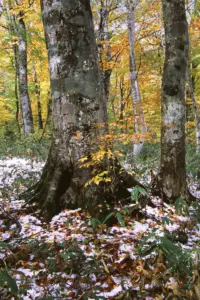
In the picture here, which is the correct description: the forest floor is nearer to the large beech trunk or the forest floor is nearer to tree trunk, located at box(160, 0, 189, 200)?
the large beech trunk

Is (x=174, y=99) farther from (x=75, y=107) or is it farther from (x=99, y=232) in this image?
(x=99, y=232)

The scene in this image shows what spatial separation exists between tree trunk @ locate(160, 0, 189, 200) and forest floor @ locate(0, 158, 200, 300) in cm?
70

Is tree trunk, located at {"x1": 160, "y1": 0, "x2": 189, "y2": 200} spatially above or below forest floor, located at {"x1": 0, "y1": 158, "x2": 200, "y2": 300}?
above

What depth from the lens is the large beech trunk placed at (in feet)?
12.4

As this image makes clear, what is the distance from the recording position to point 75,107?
384 cm

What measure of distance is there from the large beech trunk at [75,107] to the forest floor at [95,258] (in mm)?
280

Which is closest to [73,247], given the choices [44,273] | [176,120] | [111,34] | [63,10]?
[44,273]

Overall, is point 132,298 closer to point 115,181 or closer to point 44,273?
point 44,273

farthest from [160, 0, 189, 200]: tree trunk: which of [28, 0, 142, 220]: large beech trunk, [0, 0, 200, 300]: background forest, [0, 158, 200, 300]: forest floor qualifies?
[28, 0, 142, 220]: large beech trunk

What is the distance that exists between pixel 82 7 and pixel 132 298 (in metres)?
4.08

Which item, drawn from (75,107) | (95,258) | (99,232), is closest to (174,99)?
(75,107)

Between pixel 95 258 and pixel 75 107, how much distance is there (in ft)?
7.45

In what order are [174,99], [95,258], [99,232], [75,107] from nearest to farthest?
1. [95,258]
2. [99,232]
3. [75,107]
4. [174,99]

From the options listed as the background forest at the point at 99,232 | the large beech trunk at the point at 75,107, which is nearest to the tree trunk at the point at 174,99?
the background forest at the point at 99,232
